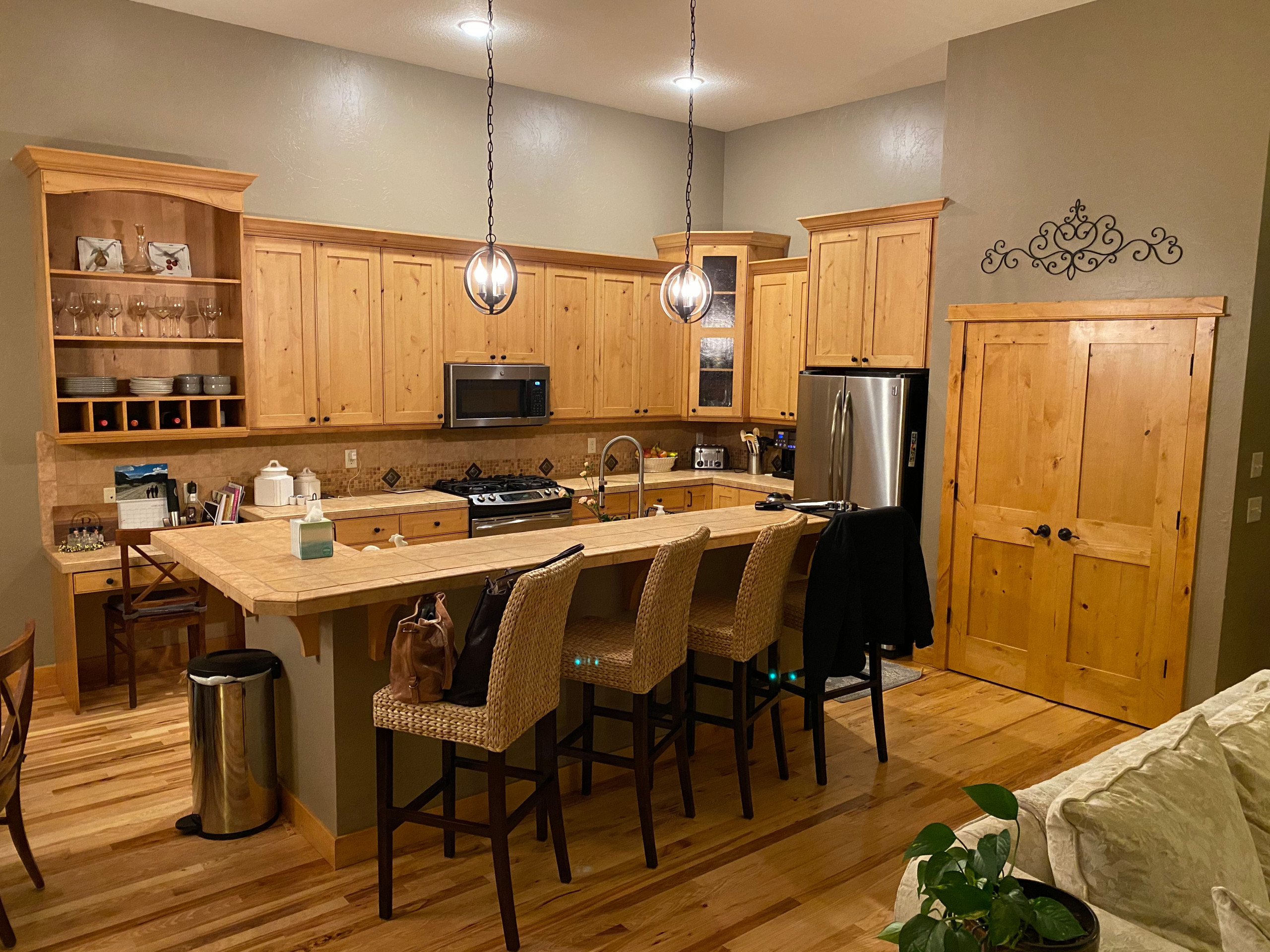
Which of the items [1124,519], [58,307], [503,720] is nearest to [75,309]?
[58,307]

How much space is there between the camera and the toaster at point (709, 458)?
7281 mm

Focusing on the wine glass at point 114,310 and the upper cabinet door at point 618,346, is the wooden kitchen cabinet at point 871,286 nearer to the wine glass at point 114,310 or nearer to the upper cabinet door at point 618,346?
the upper cabinet door at point 618,346

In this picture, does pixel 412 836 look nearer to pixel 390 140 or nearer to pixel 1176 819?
pixel 1176 819

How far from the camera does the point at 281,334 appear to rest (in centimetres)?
526

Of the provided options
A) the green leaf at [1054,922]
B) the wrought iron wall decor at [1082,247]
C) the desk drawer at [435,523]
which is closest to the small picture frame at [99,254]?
the desk drawer at [435,523]

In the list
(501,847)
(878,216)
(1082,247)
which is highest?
(878,216)

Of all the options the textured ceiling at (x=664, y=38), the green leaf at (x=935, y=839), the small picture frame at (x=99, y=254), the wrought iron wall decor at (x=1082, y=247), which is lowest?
the green leaf at (x=935, y=839)

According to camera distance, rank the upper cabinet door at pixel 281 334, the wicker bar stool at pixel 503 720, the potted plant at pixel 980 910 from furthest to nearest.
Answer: the upper cabinet door at pixel 281 334, the wicker bar stool at pixel 503 720, the potted plant at pixel 980 910

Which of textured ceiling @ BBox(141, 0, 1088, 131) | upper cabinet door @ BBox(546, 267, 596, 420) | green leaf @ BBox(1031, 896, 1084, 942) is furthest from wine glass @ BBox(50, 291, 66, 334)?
green leaf @ BBox(1031, 896, 1084, 942)

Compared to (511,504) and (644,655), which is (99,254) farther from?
(644,655)

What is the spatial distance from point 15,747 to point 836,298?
488 centimetres

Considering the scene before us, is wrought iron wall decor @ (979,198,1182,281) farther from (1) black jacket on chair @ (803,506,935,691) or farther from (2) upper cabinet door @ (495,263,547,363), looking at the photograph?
(2) upper cabinet door @ (495,263,547,363)

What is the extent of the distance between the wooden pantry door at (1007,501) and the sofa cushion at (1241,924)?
360 centimetres

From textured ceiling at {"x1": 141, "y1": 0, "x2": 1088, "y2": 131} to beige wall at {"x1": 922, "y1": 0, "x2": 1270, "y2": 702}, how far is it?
0.98 ft
